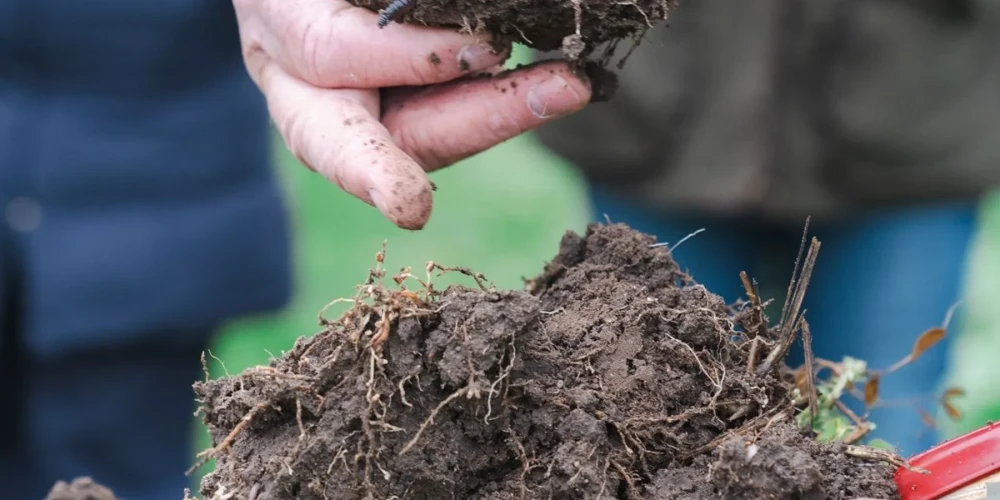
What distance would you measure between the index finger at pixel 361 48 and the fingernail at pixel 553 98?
9cm

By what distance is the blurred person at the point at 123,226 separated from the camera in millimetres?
2299

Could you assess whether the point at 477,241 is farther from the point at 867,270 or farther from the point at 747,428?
the point at 747,428

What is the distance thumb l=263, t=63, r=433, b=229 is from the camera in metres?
1.32

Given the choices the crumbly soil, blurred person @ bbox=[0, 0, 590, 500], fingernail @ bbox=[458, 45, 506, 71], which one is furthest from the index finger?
the crumbly soil

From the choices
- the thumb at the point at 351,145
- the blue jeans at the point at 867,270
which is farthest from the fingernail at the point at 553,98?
the blue jeans at the point at 867,270

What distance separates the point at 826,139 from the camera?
255 centimetres

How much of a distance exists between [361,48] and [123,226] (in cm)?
125

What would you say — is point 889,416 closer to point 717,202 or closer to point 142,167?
point 717,202

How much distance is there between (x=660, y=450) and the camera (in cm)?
117

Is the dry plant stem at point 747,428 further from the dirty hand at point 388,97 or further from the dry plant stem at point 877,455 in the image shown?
the dirty hand at point 388,97

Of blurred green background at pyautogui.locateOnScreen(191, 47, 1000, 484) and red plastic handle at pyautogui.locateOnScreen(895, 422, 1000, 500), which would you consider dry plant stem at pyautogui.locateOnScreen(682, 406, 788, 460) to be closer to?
red plastic handle at pyautogui.locateOnScreen(895, 422, 1000, 500)

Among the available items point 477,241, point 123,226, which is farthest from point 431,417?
point 477,241

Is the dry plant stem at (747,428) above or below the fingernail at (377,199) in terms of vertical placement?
above

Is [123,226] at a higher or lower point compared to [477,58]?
lower
